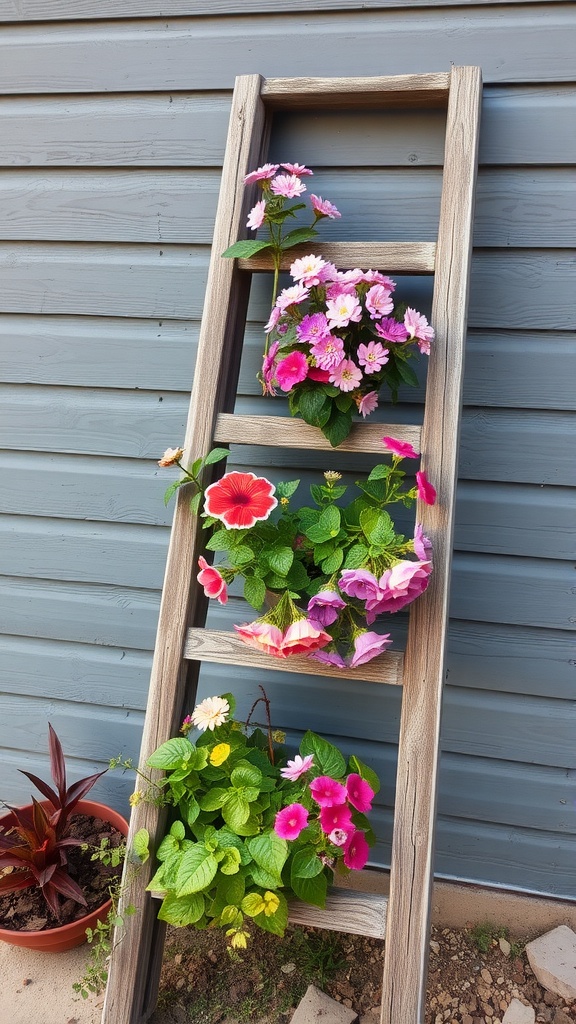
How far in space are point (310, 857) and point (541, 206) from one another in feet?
4.52

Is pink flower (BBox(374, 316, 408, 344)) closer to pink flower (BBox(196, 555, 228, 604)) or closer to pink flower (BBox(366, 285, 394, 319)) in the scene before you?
pink flower (BBox(366, 285, 394, 319))

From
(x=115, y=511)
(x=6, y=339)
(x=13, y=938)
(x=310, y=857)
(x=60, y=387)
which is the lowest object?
(x=13, y=938)

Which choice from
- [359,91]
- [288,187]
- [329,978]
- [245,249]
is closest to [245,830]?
[329,978]

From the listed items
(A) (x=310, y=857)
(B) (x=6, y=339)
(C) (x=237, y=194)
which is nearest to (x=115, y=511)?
(B) (x=6, y=339)

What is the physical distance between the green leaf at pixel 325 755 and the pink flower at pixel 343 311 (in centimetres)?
81

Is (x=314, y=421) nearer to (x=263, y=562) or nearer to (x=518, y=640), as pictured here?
(x=263, y=562)

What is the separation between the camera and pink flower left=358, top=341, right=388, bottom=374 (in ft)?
4.10

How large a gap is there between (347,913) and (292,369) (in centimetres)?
103

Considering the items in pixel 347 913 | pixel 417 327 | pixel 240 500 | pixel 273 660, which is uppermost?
pixel 417 327

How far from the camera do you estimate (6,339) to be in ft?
5.71

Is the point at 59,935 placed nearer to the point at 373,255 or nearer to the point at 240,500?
the point at 240,500

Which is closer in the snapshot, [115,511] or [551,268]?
[551,268]

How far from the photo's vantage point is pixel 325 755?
137cm

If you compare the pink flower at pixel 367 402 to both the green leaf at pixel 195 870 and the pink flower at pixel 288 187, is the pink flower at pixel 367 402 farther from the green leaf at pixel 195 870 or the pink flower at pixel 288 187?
the green leaf at pixel 195 870
